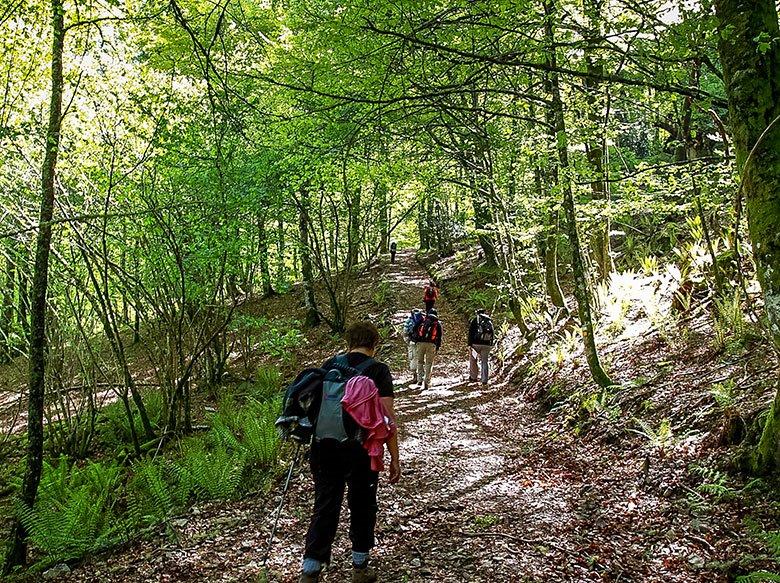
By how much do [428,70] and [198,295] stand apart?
655 centimetres

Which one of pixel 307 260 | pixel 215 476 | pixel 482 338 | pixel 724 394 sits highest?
pixel 307 260

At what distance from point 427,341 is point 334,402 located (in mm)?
7518

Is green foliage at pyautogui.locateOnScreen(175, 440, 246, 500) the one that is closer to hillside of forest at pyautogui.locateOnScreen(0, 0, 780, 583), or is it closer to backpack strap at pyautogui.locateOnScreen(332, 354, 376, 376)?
hillside of forest at pyautogui.locateOnScreen(0, 0, 780, 583)

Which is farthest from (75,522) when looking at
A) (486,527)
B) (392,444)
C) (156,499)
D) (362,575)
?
(486,527)

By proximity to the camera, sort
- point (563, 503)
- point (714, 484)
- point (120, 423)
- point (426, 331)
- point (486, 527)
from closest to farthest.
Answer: point (714, 484) < point (486, 527) < point (563, 503) < point (426, 331) < point (120, 423)

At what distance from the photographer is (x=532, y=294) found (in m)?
14.4

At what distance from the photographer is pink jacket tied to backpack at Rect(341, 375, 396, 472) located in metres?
3.89

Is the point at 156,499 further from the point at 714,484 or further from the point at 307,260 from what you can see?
the point at 307,260

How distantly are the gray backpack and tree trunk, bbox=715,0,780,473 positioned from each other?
10.3 feet

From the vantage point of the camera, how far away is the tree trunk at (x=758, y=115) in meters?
3.81

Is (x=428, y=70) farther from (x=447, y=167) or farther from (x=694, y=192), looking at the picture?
(x=447, y=167)

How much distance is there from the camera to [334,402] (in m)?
3.96

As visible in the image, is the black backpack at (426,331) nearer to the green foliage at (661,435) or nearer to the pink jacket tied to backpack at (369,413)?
the green foliage at (661,435)

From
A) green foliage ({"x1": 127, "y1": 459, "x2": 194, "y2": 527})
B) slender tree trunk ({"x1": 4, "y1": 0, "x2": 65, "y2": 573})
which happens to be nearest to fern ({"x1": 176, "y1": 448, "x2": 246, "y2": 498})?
green foliage ({"x1": 127, "y1": 459, "x2": 194, "y2": 527})
